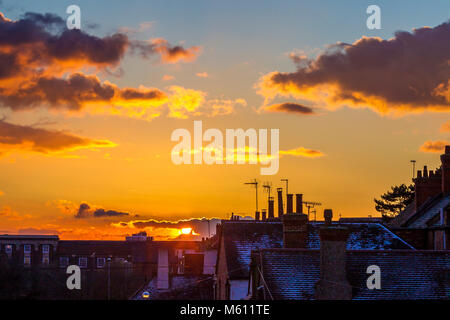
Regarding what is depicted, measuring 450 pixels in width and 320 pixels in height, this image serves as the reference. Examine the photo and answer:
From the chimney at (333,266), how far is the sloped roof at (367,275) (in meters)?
0.50

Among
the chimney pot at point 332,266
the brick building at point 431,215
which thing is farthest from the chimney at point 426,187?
the chimney pot at point 332,266

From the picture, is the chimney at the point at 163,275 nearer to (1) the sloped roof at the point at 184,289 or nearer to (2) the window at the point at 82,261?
(1) the sloped roof at the point at 184,289

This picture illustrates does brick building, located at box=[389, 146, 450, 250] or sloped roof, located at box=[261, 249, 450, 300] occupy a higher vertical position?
brick building, located at box=[389, 146, 450, 250]

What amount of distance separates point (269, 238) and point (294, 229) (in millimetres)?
5375

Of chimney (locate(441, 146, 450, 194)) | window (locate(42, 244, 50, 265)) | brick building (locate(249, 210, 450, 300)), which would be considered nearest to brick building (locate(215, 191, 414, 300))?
brick building (locate(249, 210, 450, 300))

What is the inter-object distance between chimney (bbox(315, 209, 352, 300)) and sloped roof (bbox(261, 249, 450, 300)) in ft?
1.63

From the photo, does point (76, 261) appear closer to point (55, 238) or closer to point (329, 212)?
point (55, 238)

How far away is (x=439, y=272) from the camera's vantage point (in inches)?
1417

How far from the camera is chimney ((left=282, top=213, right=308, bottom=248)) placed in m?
Result: 43.4

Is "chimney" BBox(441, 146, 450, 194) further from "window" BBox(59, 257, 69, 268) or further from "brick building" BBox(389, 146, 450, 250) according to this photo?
"window" BBox(59, 257, 69, 268)
